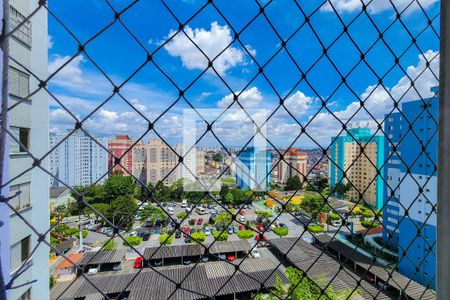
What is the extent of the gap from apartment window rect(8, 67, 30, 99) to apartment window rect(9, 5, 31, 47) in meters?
0.05

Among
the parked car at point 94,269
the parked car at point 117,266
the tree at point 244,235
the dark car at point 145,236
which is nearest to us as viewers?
the parked car at point 94,269

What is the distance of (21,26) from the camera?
33 cm

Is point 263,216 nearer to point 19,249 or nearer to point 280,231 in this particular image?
point 280,231

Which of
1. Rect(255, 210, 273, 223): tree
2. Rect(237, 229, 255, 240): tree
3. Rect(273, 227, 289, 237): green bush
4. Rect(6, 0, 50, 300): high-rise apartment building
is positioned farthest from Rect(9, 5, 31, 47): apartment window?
Rect(255, 210, 273, 223): tree

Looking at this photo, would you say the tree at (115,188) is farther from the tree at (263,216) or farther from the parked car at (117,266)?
the tree at (263,216)

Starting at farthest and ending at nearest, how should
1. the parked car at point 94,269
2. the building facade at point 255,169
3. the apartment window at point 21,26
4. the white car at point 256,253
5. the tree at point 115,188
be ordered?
the tree at point 115,188, the white car at point 256,253, the parked car at point 94,269, the building facade at point 255,169, the apartment window at point 21,26

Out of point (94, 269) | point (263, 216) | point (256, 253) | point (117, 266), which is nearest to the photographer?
point (94, 269)

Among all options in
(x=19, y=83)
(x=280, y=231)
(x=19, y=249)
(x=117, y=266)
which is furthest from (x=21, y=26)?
(x=280, y=231)

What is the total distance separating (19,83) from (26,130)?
0.24 feet

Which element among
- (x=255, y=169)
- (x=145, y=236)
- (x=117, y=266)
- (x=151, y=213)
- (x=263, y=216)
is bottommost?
(x=145, y=236)

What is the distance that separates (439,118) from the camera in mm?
485

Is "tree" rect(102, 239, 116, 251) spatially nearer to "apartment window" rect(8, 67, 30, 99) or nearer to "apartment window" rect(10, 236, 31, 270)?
"apartment window" rect(10, 236, 31, 270)

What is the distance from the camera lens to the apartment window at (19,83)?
35cm

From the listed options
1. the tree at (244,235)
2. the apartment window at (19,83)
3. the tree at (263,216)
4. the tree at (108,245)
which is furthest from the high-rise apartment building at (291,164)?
the tree at (244,235)
